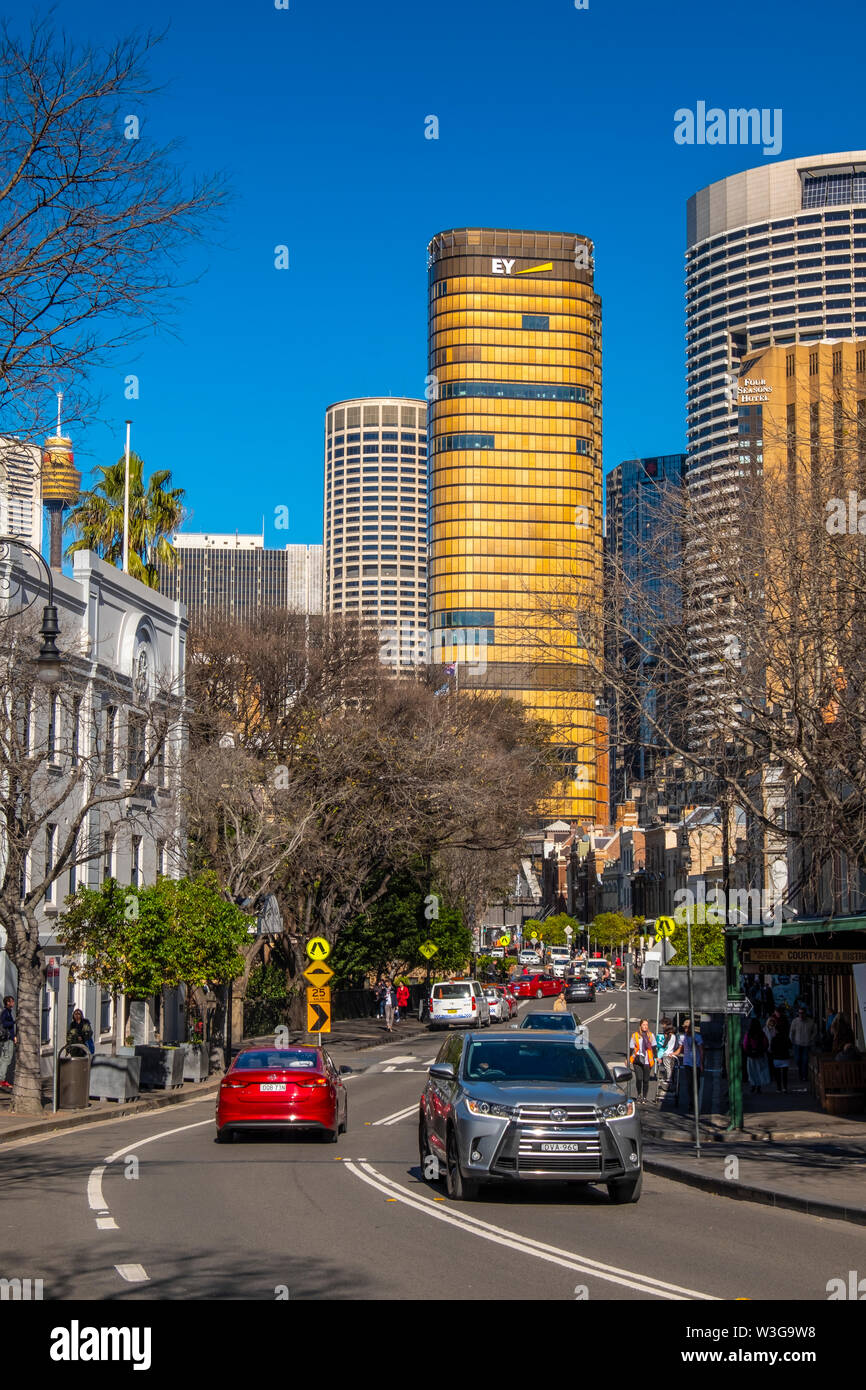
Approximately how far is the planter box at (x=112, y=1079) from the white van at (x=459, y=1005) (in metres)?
26.5

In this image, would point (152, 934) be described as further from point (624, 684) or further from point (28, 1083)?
point (624, 684)

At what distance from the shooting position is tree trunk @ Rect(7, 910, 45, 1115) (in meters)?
25.1

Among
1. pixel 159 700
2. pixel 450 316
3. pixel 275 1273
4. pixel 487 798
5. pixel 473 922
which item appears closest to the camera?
pixel 275 1273

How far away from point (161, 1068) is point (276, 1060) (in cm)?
1165

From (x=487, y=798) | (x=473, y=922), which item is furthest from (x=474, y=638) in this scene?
(x=487, y=798)

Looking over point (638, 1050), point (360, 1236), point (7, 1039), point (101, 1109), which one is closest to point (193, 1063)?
point (7, 1039)

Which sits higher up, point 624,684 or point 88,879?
point 624,684

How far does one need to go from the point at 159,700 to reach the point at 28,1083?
1746cm

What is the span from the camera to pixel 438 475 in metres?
188

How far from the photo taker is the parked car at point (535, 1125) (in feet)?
45.3

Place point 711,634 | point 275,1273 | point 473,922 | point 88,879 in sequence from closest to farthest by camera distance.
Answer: point 275,1273 → point 711,634 → point 88,879 → point 473,922

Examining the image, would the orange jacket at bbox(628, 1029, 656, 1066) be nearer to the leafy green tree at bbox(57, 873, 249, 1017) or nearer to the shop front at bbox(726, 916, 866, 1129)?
the shop front at bbox(726, 916, 866, 1129)

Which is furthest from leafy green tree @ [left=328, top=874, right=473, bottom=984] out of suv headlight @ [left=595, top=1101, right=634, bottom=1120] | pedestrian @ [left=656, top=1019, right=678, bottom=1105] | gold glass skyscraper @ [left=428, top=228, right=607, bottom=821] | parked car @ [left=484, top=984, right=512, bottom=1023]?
gold glass skyscraper @ [left=428, top=228, right=607, bottom=821]

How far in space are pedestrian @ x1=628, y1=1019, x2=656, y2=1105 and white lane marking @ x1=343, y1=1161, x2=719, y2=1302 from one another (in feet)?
41.1
